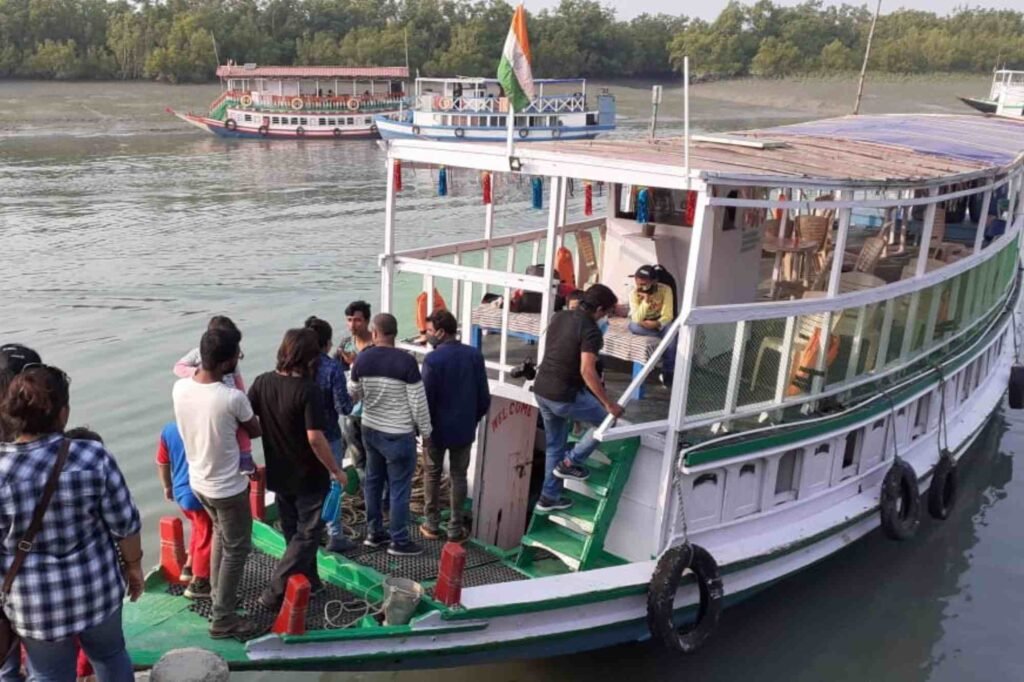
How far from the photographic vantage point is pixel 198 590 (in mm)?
5312

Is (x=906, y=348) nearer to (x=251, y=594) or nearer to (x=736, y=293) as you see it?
(x=736, y=293)

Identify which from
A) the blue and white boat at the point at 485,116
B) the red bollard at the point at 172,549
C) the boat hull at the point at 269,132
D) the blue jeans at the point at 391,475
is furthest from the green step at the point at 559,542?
the boat hull at the point at 269,132

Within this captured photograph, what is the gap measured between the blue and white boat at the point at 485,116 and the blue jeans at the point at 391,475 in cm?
3461

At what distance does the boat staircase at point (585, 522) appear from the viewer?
594 centimetres

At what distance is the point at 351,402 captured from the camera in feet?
18.0

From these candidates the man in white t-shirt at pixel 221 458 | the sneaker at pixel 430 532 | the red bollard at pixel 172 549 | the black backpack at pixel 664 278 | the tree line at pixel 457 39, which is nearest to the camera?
the man in white t-shirt at pixel 221 458

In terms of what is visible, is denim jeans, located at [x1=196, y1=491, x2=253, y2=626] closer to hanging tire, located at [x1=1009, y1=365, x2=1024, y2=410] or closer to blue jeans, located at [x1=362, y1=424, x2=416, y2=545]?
blue jeans, located at [x1=362, y1=424, x2=416, y2=545]

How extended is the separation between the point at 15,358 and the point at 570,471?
3.33 m

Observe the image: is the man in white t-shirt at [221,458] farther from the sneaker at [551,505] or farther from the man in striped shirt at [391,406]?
the sneaker at [551,505]

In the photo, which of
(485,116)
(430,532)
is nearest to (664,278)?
(430,532)

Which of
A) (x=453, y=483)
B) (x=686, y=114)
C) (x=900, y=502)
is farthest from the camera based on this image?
(x=900, y=502)

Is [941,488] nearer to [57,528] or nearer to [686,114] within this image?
[686,114]

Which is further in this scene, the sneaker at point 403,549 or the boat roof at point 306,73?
the boat roof at point 306,73

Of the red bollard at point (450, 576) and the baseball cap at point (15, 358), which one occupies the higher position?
the baseball cap at point (15, 358)
